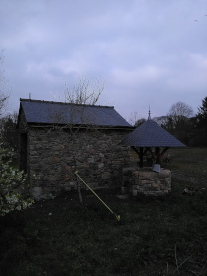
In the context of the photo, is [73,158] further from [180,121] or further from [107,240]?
[180,121]

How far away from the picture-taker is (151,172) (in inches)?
295

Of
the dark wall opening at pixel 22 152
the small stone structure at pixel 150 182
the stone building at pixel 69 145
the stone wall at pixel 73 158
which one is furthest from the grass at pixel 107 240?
the dark wall opening at pixel 22 152

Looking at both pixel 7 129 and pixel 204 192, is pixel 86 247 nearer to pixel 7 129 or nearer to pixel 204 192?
pixel 204 192

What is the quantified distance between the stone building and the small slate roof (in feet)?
3.05

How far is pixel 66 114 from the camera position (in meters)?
8.54

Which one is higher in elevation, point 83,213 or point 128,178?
point 128,178

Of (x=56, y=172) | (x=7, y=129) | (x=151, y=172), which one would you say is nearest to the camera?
(x=151, y=172)

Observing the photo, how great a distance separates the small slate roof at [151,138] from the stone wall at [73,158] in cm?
112

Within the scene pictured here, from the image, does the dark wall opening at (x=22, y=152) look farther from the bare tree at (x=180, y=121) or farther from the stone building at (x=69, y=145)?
the bare tree at (x=180, y=121)

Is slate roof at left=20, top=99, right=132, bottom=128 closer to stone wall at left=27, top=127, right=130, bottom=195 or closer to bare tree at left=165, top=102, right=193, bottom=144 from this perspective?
stone wall at left=27, top=127, right=130, bottom=195

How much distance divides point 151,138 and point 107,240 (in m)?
4.22

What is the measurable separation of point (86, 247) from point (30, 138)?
4721 mm

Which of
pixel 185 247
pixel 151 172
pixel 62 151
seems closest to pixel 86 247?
pixel 185 247

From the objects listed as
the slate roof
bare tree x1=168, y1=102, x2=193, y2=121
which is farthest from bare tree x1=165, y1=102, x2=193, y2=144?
the slate roof
